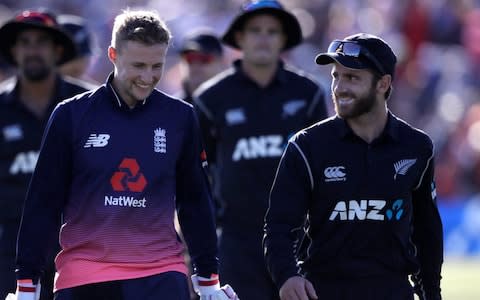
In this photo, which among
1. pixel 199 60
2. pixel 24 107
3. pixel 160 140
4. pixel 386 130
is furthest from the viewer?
pixel 199 60

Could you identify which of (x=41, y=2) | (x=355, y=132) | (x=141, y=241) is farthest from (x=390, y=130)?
→ (x=41, y=2)

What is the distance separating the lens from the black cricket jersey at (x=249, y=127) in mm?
9258

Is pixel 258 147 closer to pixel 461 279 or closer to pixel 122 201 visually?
pixel 122 201

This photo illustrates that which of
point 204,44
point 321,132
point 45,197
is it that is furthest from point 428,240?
point 204,44

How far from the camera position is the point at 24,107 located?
30.1ft

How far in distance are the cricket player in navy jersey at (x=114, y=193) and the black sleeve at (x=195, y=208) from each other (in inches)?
5.2

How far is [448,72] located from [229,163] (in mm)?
12578

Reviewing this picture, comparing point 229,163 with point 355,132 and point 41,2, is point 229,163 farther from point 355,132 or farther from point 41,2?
point 41,2

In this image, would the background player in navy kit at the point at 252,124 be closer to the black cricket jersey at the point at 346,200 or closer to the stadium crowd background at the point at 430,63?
the black cricket jersey at the point at 346,200

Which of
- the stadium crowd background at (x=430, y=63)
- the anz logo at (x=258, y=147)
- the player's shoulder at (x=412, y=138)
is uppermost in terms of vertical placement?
the player's shoulder at (x=412, y=138)

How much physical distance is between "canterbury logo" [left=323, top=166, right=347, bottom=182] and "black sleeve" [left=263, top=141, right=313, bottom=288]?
87 mm

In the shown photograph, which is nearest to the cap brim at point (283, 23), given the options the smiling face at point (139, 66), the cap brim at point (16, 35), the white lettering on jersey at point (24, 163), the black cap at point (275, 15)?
the black cap at point (275, 15)

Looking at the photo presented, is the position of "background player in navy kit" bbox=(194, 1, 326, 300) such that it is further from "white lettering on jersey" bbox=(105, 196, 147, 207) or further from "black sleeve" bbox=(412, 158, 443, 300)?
"white lettering on jersey" bbox=(105, 196, 147, 207)

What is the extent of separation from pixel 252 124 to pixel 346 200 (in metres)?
2.54
